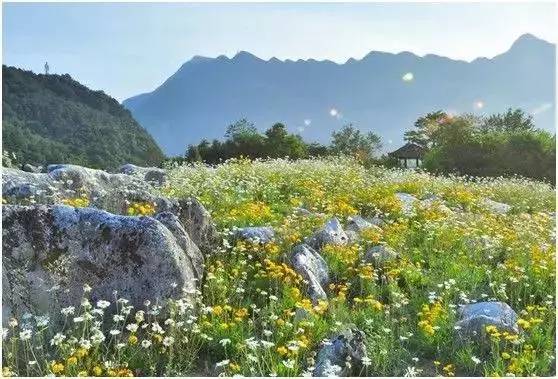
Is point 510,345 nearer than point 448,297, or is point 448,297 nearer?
point 510,345

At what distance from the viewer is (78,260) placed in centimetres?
589

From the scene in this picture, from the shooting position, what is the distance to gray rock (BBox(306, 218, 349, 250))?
8.71 meters

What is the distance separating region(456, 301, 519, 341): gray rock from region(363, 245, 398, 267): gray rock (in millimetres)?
1754

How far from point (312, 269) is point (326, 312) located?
773 millimetres

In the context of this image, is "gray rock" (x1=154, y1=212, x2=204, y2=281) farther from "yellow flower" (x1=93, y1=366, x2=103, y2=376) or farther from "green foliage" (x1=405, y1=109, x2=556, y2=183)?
"green foliage" (x1=405, y1=109, x2=556, y2=183)

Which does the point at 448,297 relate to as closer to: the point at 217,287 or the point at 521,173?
the point at 217,287

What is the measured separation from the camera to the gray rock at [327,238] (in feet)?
28.6

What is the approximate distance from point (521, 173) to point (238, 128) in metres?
20.7

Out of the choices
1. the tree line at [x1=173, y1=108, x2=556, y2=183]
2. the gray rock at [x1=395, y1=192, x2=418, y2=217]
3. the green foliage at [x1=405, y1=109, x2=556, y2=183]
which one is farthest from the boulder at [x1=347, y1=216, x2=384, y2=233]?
the green foliage at [x1=405, y1=109, x2=556, y2=183]

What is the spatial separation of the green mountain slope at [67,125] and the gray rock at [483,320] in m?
35.7

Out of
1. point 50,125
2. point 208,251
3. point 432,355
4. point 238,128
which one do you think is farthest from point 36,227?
point 50,125

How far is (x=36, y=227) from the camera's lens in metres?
5.93

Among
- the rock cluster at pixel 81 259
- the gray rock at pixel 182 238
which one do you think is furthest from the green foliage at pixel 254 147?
the rock cluster at pixel 81 259

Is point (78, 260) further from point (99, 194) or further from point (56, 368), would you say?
point (99, 194)
